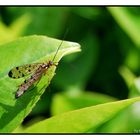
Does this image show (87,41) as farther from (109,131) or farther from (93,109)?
(93,109)

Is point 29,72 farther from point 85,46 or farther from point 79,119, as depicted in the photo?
point 85,46

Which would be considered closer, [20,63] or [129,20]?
[20,63]

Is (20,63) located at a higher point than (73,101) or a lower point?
higher

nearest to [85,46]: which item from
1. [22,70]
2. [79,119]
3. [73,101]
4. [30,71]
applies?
[73,101]

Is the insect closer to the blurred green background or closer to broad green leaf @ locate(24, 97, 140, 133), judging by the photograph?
broad green leaf @ locate(24, 97, 140, 133)

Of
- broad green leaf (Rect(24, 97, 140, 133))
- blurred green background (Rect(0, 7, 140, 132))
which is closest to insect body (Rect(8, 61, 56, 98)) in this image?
broad green leaf (Rect(24, 97, 140, 133))

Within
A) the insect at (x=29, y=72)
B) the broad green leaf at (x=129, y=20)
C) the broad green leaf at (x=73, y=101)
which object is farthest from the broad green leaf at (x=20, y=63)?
the broad green leaf at (x=129, y=20)
